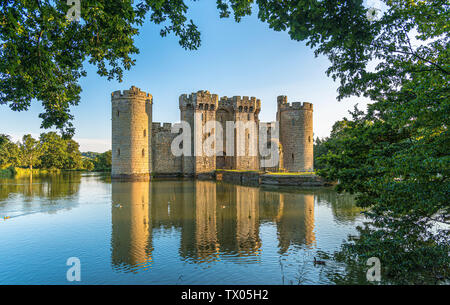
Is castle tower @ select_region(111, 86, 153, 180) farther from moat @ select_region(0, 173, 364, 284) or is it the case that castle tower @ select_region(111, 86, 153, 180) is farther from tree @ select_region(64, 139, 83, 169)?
tree @ select_region(64, 139, 83, 169)

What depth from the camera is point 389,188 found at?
4367mm

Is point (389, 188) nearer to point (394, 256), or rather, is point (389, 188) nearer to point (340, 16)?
point (394, 256)

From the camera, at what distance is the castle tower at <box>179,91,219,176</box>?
104ft

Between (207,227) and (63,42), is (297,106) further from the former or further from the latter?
(63,42)

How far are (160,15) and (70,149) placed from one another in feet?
193

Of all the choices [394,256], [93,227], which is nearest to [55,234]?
[93,227]

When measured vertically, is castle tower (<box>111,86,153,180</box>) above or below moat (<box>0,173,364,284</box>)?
above

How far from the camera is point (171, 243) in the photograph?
6.12m

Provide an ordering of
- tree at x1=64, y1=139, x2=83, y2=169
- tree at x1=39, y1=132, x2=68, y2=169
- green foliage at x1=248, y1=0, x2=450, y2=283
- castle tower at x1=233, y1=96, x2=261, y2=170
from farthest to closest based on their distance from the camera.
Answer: tree at x1=64, y1=139, x2=83, y2=169
tree at x1=39, y1=132, x2=68, y2=169
castle tower at x1=233, y1=96, x2=261, y2=170
green foliage at x1=248, y1=0, x2=450, y2=283

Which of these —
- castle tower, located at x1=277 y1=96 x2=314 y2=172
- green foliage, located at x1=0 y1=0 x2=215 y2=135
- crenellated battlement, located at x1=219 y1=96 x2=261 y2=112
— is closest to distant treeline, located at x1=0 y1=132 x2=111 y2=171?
crenellated battlement, located at x1=219 y1=96 x2=261 y2=112

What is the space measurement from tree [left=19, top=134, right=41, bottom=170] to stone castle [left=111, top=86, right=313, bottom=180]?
34.4 m

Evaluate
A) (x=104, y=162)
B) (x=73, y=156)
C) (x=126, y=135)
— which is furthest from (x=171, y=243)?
(x=73, y=156)

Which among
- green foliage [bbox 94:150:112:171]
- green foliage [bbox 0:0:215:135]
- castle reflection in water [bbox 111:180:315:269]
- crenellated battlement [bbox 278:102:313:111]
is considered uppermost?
crenellated battlement [bbox 278:102:313:111]

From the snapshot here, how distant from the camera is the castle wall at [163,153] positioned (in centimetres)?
3231
